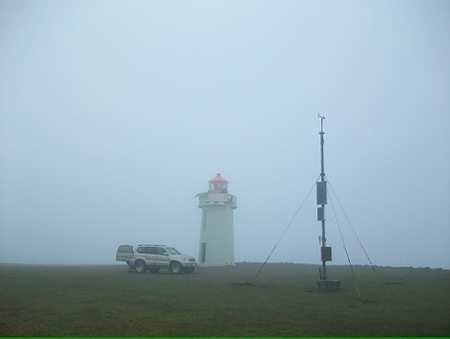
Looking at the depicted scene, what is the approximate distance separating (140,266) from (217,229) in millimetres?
11196

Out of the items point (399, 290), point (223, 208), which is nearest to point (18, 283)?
point (399, 290)

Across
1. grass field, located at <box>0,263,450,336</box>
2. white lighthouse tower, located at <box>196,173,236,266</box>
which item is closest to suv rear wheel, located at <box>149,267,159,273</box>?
white lighthouse tower, located at <box>196,173,236,266</box>

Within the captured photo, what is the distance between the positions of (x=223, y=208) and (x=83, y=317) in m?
31.4

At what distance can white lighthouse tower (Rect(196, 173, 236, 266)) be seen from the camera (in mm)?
43344

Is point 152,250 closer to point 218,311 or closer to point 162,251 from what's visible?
point 162,251

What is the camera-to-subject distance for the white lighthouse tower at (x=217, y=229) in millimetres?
43344

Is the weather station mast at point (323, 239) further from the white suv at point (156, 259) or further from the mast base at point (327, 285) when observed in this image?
the white suv at point (156, 259)

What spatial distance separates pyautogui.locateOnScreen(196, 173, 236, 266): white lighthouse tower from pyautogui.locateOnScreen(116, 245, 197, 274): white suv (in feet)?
31.8

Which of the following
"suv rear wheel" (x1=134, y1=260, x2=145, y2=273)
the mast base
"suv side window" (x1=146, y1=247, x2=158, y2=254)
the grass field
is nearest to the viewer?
the grass field

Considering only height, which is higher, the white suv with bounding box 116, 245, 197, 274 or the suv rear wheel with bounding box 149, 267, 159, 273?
the white suv with bounding box 116, 245, 197, 274

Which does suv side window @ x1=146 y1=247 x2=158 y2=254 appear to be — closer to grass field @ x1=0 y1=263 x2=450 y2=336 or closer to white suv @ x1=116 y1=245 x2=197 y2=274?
white suv @ x1=116 y1=245 x2=197 y2=274

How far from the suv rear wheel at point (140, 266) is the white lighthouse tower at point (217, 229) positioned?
35.2 ft

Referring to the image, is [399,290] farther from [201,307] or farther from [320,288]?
[201,307]

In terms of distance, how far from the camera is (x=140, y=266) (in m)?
33.8
